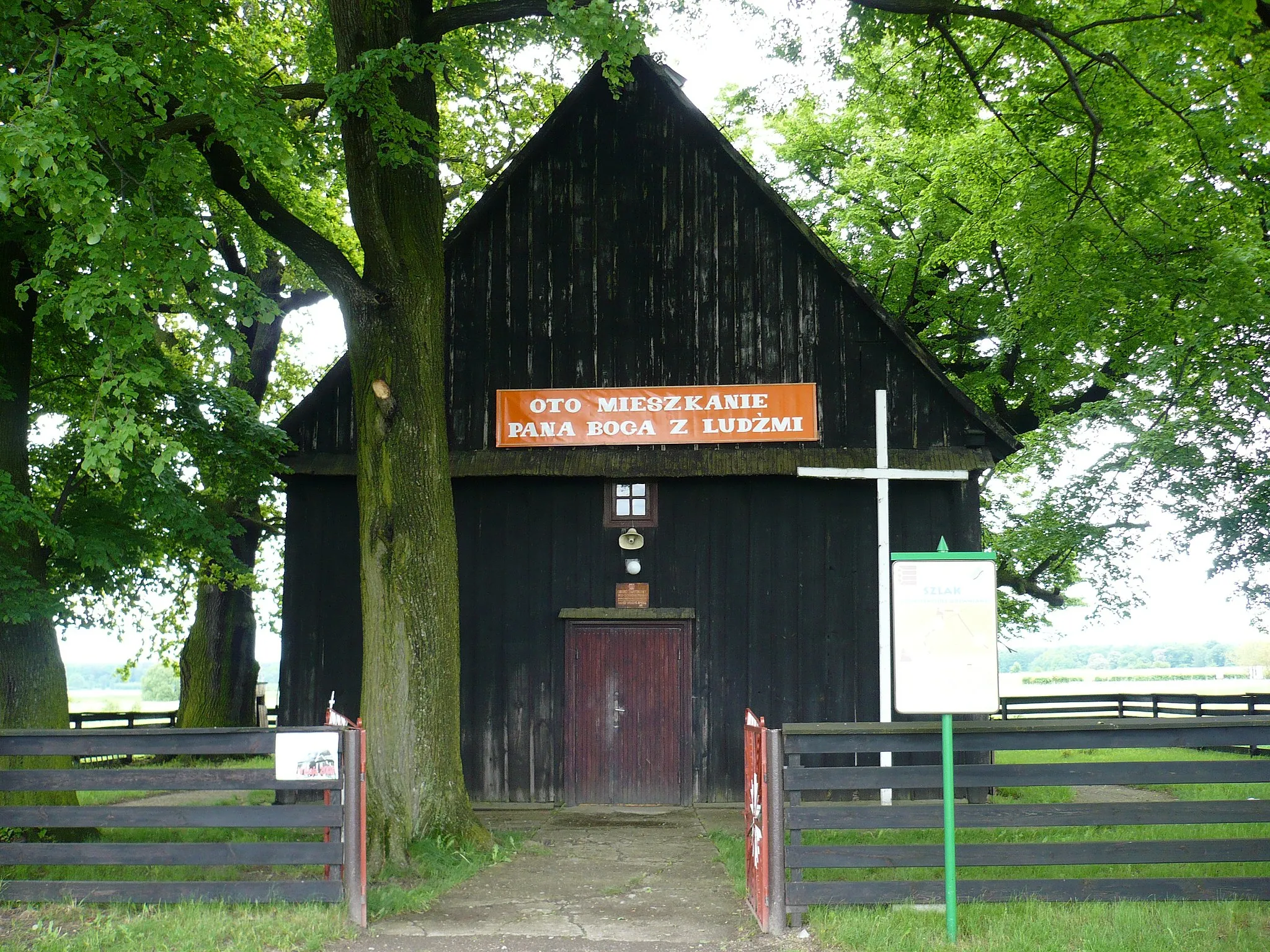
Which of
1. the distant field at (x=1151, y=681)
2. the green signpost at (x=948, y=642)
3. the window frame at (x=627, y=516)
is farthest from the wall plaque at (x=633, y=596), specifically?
the distant field at (x=1151, y=681)

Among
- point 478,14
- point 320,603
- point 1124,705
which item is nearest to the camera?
point 478,14

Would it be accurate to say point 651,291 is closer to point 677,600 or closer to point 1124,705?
point 677,600

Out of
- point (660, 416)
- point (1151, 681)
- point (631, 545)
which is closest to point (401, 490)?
point (631, 545)

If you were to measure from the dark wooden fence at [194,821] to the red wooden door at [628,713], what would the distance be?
17.9 feet

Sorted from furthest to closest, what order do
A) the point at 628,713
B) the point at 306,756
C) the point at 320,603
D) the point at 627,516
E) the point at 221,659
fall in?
the point at 221,659
the point at 320,603
the point at 627,516
the point at 628,713
the point at 306,756

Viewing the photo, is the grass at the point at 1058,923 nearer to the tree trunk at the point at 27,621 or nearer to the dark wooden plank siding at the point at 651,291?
the dark wooden plank siding at the point at 651,291

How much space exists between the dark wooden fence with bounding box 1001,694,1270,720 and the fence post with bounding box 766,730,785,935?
1792 centimetres

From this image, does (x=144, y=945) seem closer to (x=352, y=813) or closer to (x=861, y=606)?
(x=352, y=813)

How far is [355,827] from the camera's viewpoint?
759 centimetres

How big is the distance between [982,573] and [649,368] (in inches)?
263

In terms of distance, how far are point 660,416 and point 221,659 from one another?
42.9 ft

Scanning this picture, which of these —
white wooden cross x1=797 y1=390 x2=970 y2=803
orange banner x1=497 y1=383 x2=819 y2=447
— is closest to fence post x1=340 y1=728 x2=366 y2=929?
orange banner x1=497 y1=383 x2=819 y2=447

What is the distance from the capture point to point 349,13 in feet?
32.7

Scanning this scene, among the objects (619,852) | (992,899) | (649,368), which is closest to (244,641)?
(649,368)
